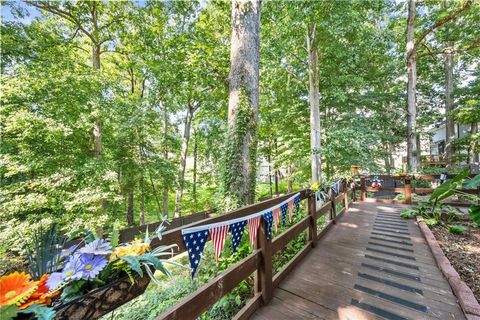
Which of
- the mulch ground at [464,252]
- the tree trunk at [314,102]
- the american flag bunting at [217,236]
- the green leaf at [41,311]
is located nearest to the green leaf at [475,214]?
the mulch ground at [464,252]

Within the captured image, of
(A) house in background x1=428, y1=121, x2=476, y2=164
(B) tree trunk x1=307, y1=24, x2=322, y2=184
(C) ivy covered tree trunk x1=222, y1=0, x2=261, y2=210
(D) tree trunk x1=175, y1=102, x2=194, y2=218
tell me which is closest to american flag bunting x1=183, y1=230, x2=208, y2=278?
(C) ivy covered tree trunk x1=222, y1=0, x2=261, y2=210

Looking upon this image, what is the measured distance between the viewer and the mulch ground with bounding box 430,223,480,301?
8.73ft

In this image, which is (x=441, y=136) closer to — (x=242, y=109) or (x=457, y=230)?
(x=457, y=230)

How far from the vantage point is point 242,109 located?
352cm

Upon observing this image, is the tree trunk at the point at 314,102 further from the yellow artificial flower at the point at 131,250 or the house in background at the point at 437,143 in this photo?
the house in background at the point at 437,143

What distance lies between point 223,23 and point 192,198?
39.0 ft

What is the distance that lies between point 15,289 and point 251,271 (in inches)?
67.9

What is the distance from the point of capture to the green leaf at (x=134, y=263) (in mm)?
930

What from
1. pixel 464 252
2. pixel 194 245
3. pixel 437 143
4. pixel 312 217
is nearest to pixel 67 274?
pixel 194 245

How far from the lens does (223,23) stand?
7273mm

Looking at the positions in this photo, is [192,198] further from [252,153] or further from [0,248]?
[252,153]

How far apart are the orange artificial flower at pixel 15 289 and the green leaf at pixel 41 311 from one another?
0.12 ft

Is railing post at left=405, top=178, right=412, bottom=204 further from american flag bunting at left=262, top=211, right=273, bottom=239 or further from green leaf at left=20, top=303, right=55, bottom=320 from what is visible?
green leaf at left=20, top=303, right=55, bottom=320

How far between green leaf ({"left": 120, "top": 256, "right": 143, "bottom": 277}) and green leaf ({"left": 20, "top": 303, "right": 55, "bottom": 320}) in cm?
28
